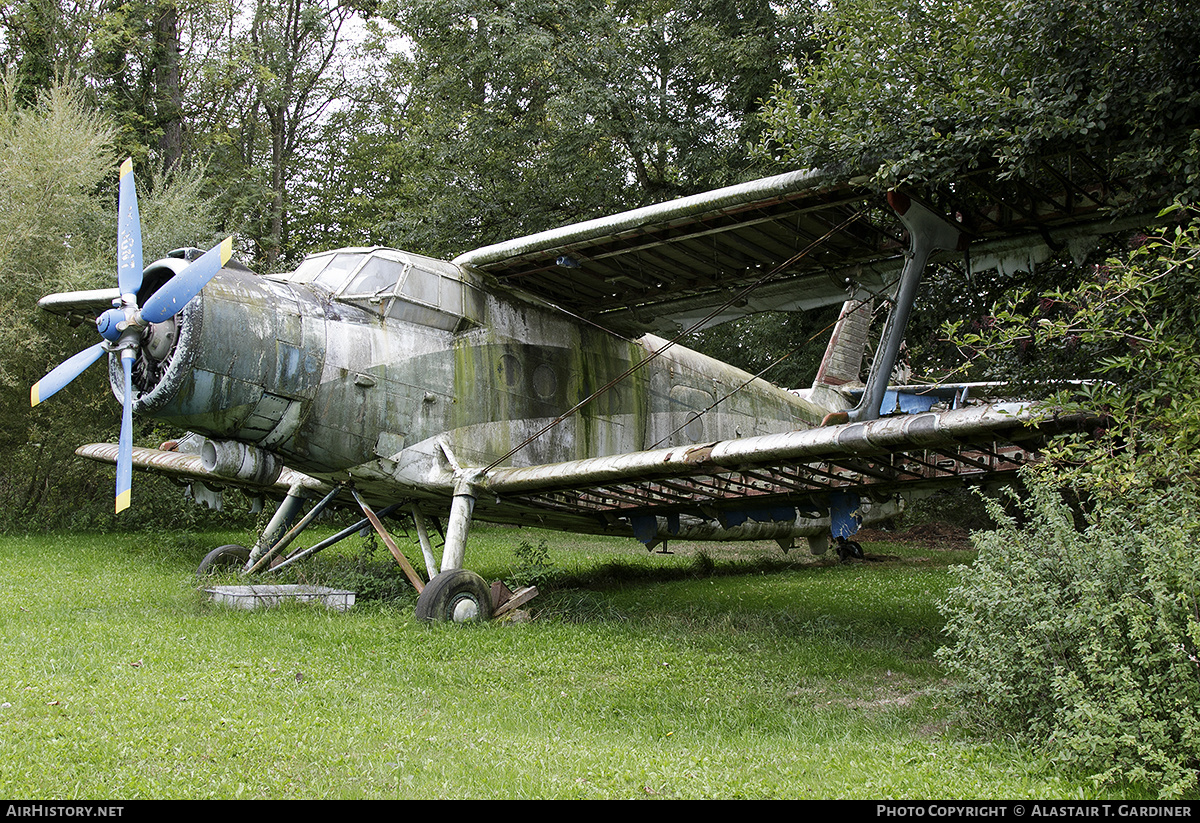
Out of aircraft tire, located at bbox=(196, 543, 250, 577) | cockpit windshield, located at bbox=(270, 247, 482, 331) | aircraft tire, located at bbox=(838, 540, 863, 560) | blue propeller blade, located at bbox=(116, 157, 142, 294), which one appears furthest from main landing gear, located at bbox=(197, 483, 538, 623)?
aircraft tire, located at bbox=(838, 540, 863, 560)

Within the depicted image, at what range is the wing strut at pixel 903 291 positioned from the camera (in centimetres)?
832

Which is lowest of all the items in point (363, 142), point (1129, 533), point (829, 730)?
point (829, 730)

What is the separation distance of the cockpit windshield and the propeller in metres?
1.53

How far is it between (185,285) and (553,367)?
4.44 m

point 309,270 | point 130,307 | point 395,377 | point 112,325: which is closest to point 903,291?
point 395,377

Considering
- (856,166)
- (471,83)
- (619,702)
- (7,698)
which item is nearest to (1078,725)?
(619,702)

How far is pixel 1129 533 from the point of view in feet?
17.5

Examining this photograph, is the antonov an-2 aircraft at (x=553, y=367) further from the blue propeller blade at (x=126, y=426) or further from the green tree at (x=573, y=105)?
the green tree at (x=573, y=105)

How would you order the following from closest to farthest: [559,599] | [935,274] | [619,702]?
[619,702] < [559,599] < [935,274]

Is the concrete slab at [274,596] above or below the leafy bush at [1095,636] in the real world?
below

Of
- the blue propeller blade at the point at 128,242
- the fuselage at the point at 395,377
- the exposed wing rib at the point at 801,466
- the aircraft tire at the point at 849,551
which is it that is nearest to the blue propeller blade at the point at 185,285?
the fuselage at the point at 395,377

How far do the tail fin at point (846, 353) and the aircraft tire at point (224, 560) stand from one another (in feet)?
30.6

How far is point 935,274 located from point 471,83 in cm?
1432

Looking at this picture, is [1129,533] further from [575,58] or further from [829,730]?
[575,58]
